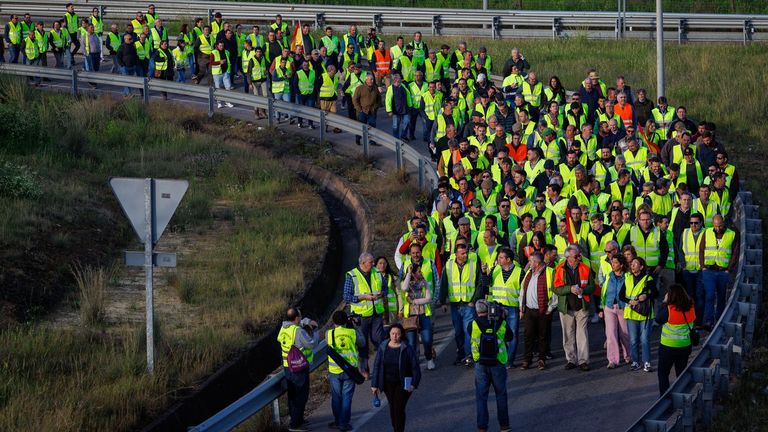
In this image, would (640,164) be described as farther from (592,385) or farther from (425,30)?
(425,30)

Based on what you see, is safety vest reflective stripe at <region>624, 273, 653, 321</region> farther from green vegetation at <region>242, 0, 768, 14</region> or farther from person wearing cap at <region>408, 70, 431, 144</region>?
green vegetation at <region>242, 0, 768, 14</region>

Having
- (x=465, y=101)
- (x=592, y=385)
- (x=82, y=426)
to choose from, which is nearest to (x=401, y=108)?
(x=465, y=101)

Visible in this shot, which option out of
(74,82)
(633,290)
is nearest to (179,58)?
(74,82)

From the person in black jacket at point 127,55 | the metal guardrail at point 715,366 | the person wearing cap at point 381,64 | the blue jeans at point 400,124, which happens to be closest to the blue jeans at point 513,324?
the metal guardrail at point 715,366

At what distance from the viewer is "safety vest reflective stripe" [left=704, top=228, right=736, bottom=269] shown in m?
18.5

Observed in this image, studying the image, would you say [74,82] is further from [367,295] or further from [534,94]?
[367,295]

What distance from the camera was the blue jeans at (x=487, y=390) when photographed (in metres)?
14.8

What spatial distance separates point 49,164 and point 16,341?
10863mm

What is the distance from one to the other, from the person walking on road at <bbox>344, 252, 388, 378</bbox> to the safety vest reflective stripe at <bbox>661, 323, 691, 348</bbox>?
11.1ft

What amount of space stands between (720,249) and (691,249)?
0.39m

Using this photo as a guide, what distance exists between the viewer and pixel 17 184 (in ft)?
79.5

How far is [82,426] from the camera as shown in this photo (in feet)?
49.0

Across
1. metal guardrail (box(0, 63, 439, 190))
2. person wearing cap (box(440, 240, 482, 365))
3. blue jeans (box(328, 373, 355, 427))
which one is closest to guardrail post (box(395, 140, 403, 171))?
metal guardrail (box(0, 63, 439, 190))

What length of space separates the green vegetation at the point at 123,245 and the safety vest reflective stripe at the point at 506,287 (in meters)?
3.51
